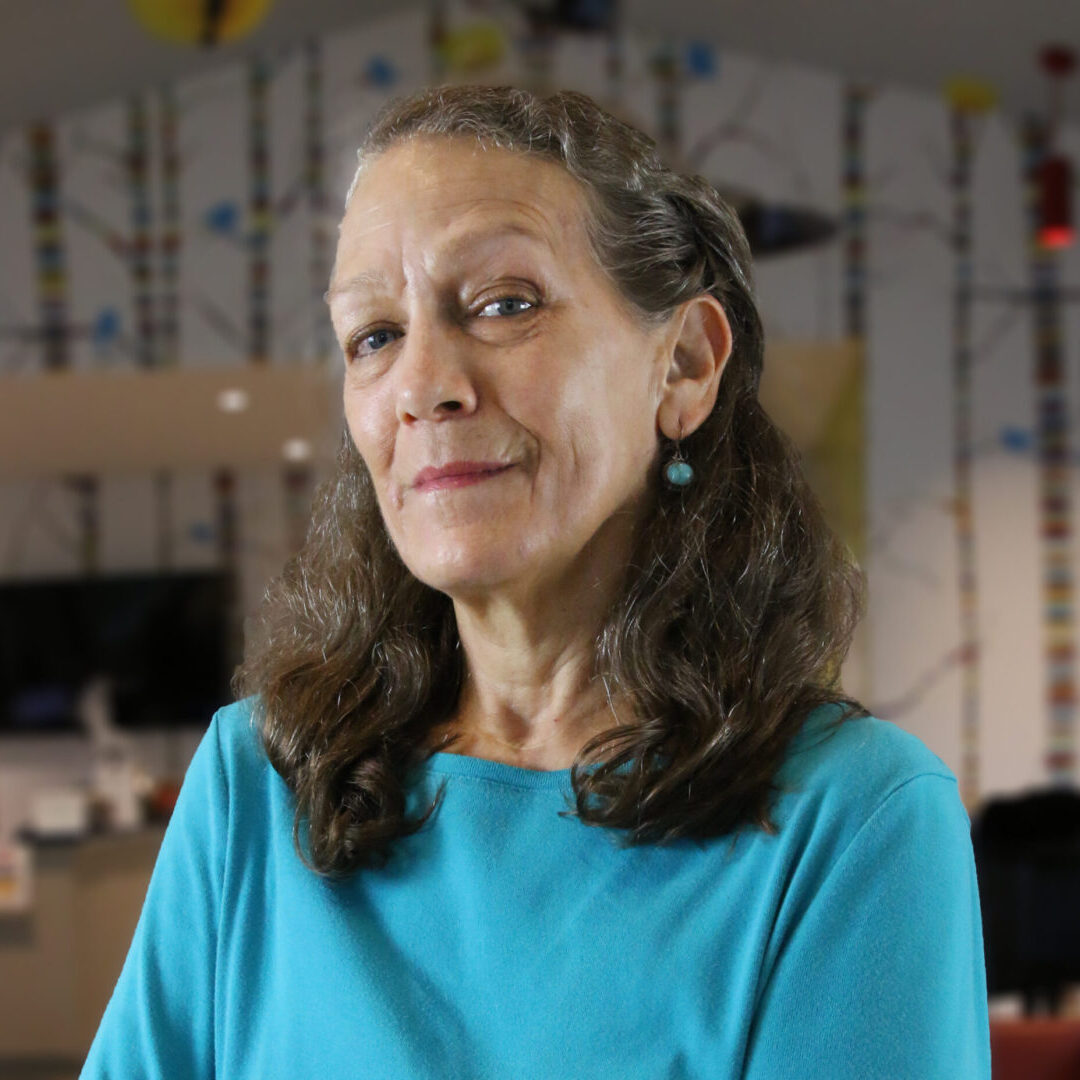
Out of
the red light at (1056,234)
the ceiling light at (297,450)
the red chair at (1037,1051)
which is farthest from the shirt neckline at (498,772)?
the ceiling light at (297,450)

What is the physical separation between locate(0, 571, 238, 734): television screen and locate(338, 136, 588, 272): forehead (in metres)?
5.32

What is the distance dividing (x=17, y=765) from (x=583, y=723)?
19.0ft

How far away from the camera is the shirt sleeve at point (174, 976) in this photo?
2.91 ft

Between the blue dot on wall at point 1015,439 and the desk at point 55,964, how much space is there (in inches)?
149

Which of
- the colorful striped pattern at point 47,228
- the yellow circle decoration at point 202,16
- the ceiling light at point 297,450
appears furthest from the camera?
the ceiling light at point 297,450

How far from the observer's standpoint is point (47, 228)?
477 centimetres

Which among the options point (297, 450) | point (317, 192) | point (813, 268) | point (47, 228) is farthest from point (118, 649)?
point (813, 268)

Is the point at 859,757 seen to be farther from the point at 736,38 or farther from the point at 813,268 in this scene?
the point at 736,38

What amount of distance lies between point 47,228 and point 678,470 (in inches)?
173

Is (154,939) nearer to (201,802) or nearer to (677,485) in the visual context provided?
(201,802)

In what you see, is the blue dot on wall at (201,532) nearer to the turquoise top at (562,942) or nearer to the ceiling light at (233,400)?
the ceiling light at (233,400)

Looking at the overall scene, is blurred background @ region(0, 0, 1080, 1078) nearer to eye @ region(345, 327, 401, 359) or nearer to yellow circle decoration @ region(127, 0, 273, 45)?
yellow circle decoration @ region(127, 0, 273, 45)

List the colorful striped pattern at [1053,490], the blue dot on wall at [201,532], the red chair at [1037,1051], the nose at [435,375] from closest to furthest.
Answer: the nose at [435,375]
the red chair at [1037,1051]
the colorful striped pattern at [1053,490]
the blue dot on wall at [201,532]

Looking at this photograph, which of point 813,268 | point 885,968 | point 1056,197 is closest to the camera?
point 885,968
